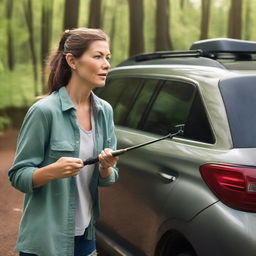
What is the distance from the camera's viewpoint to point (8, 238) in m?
5.64

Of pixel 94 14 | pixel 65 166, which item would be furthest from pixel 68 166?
pixel 94 14

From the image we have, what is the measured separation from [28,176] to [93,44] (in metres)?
0.73

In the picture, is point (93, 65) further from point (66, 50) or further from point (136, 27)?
point (136, 27)

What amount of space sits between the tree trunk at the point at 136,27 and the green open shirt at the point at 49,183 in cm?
1421

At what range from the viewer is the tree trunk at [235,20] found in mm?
16656

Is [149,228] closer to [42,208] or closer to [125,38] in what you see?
[42,208]

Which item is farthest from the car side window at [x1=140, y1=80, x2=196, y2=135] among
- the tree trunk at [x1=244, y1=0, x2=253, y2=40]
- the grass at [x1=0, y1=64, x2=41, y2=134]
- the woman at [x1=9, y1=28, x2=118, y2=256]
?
the tree trunk at [x1=244, y1=0, x2=253, y2=40]

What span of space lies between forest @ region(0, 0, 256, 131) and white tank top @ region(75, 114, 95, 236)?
468 inches

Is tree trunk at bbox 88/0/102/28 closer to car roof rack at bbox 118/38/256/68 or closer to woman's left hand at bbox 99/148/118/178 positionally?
car roof rack at bbox 118/38/256/68

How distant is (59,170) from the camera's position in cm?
228

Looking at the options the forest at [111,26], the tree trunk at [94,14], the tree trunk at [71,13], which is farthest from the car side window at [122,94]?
the tree trunk at [94,14]

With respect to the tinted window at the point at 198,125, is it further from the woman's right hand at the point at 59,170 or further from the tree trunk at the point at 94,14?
the tree trunk at the point at 94,14

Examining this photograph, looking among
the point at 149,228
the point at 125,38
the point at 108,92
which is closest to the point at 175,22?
the point at 125,38

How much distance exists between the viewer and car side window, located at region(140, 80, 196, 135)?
11.6 ft
